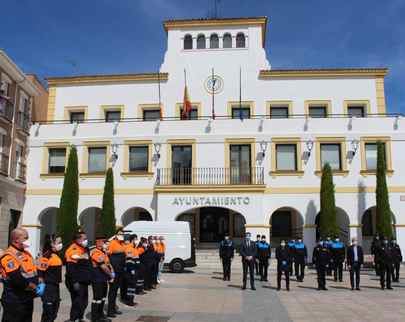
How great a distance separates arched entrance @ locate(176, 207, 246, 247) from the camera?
3016 cm

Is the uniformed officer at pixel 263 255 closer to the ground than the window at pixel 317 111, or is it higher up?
closer to the ground

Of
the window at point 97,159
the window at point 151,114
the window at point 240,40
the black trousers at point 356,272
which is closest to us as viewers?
the black trousers at point 356,272

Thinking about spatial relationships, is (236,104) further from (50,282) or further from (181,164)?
(50,282)

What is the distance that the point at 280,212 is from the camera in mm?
31203

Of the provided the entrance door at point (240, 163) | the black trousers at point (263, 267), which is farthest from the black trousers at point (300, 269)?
the entrance door at point (240, 163)

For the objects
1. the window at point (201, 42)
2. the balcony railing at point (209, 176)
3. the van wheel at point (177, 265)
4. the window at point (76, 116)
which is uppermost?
the window at point (201, 42)

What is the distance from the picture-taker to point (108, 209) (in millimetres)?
27281

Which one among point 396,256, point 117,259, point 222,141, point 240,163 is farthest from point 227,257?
point 222,141

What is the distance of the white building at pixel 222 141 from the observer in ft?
90.2

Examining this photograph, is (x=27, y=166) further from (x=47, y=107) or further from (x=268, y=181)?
(x=268, y=181)

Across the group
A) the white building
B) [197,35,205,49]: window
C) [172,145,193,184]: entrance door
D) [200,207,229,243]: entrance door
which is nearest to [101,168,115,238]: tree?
the white building

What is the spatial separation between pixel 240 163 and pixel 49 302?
20.5 m

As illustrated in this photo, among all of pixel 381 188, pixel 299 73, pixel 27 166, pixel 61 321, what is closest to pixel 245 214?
pixel 381 188

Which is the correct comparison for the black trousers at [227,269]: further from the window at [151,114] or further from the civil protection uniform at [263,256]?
the window at [151,114]
